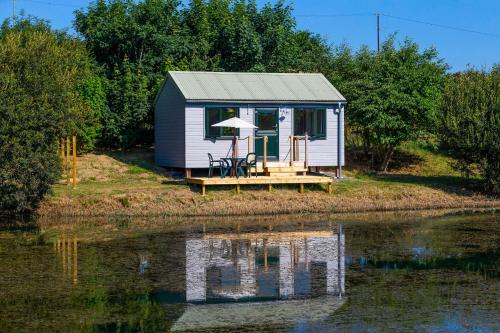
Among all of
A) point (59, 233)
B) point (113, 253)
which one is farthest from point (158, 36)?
point (113, 253)

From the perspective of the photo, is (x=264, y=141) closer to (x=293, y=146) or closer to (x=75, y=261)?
(x=293, y=146)

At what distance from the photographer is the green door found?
31344mm

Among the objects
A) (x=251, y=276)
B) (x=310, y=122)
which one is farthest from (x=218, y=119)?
(x=251, y=276)

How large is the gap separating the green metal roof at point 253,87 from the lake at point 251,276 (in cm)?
773

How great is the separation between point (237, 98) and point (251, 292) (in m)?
17.2

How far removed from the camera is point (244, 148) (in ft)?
102

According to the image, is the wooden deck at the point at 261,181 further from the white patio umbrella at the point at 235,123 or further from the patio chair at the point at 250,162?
the white patio umbrella at the point at 235,123

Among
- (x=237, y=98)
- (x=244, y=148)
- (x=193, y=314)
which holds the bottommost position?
(x=193, y=314)

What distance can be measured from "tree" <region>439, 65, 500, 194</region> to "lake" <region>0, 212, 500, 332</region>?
640 centimetres

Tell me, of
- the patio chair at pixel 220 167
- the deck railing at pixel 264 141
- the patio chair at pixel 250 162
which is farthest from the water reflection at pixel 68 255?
the deck railing at pixel 264 141

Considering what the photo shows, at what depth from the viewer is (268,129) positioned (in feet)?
104

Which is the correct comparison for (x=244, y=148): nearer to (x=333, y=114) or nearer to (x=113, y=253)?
(x=333, y=114)

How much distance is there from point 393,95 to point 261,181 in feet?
29.3

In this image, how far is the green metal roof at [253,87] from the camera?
3077cm
